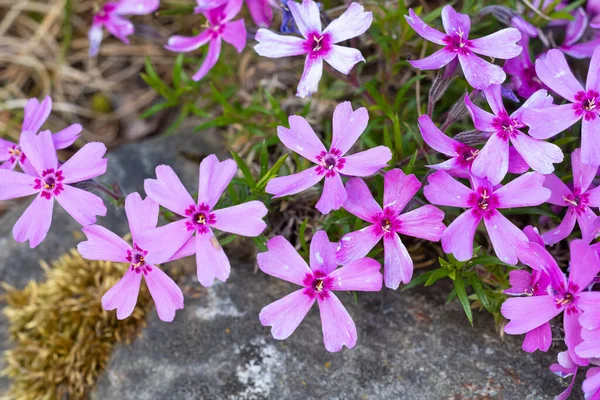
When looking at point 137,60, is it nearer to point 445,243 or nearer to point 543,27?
point 543,27

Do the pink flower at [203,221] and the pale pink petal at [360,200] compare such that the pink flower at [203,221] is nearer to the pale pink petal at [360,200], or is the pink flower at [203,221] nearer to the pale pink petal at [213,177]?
the pale pink petal at [213,177]

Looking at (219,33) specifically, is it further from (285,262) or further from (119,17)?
(285,262)

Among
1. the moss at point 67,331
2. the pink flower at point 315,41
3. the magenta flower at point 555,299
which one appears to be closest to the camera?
the magenta flower at point 555,299

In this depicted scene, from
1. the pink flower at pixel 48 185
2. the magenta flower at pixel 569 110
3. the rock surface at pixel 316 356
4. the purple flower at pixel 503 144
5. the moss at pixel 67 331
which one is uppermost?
the magenta flower at pixel 569 110

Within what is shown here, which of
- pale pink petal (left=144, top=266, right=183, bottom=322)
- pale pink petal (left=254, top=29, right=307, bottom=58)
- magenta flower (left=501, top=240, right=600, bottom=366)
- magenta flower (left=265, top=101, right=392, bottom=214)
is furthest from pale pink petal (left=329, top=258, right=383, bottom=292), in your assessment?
pale pink petal (left=254, top=29, right=307, bottom=58)

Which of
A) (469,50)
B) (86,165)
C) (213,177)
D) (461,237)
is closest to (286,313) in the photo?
(213,177)

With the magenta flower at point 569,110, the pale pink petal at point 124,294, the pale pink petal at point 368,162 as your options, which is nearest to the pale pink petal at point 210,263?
the pale pink petal at point 124,294
